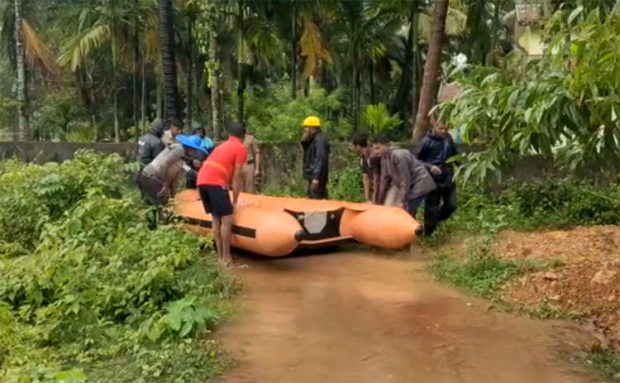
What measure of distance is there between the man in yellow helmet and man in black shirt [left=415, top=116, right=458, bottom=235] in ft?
4.97

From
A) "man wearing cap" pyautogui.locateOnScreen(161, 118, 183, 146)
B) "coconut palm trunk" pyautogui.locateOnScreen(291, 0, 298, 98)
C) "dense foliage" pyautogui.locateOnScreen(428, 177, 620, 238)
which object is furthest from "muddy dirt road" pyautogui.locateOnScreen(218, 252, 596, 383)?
"coconut palm trunk" pyautogui.locateOnScreen(291, 0, 298, 98)

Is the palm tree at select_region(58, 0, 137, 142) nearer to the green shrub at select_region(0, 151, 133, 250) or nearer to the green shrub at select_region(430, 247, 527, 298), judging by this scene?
the green shrub at select_region(0, 151, 133, 250)

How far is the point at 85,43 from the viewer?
73.7ft

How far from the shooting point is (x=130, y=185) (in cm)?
1165

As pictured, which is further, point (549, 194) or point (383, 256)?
point (549, 194)

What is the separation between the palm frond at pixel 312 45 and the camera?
21.4 m

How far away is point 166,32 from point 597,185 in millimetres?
8258

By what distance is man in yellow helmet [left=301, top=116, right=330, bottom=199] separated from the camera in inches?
452

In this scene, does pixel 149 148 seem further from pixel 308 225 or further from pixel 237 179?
pixel 308 225

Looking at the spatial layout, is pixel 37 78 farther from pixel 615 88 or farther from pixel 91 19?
pixel 615 88

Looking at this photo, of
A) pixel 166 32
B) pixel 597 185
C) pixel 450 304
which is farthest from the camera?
pixel 166 32

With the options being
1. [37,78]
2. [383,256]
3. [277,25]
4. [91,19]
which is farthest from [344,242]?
[37,78]

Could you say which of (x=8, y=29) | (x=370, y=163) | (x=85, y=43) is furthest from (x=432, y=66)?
(x=8, y=29)

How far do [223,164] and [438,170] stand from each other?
9.93ft
